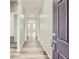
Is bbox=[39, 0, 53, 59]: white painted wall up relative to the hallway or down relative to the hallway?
up

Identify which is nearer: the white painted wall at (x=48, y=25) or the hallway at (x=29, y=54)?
the white painted wall at (x=48, y=25)

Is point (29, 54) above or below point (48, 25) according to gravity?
below

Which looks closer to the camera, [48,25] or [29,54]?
[48,25]

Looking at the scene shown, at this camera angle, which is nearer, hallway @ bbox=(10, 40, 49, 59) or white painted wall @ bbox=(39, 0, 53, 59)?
white painted wall @ bbox=(39, 0, 53, 59)

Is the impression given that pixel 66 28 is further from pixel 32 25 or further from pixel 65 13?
pixel 32 25

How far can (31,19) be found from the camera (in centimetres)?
1959

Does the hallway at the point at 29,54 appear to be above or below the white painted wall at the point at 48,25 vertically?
below
